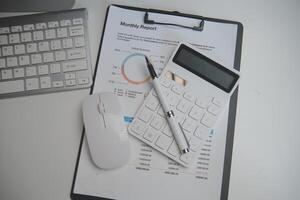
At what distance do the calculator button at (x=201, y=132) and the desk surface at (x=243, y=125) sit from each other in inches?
2.6

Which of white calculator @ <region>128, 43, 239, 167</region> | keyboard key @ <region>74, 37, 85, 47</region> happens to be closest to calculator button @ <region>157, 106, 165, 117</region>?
white calculator @ <region>128, 43, 239, 167</region>

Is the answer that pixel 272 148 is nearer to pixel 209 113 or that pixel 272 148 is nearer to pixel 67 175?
pixel 209 113

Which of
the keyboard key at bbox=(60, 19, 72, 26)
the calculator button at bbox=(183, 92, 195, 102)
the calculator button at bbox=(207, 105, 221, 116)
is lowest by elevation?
the calculator button at bbox=(207, 105, 221, 116)

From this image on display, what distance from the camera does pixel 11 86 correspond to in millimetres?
488

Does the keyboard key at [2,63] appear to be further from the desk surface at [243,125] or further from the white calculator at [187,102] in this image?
the white calculator at [187,102]

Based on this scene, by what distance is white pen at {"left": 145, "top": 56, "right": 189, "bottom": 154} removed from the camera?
18.1 inches

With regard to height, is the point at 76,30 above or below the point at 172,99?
above

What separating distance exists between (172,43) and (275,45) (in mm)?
222

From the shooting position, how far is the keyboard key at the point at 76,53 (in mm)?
502

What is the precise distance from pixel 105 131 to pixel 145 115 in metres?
0.08

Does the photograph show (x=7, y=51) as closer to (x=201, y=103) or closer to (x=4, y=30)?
(x=4, y=30)

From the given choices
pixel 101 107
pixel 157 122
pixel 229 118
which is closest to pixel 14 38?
pixel 101 107

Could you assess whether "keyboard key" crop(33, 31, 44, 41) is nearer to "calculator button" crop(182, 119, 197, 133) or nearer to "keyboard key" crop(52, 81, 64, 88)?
"keyboard key" crop(52, 81, 64, 88)

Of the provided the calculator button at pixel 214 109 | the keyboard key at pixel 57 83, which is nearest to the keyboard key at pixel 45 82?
the keyboard key at pixel 57 83
